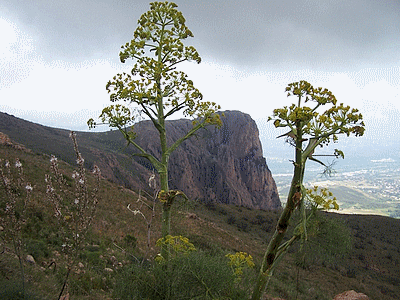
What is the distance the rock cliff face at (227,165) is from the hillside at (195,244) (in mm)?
49047

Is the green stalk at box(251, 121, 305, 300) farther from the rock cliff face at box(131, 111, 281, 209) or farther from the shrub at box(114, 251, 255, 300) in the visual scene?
the rock cliff face at box(131, 111, 281, 209)

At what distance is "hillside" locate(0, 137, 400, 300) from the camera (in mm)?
4430

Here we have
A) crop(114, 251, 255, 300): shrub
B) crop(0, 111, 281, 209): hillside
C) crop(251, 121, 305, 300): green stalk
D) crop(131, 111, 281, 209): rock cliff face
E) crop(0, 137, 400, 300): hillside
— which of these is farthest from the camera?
crop(131, 111, 281, 209): rock cliff face

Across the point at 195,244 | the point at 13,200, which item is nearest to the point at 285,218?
the point at 13,200

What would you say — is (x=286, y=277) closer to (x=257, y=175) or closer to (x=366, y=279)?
(x=366, y=279)

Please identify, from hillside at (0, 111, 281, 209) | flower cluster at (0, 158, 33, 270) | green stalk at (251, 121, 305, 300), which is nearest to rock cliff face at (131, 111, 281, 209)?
hillside at (0, 111, 281, 209)

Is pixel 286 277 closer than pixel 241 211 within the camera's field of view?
Yes

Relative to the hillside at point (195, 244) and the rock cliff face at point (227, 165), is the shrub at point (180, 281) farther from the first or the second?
the rock cliff face at point (227, 165)

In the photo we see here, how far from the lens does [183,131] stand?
88625 millimetres

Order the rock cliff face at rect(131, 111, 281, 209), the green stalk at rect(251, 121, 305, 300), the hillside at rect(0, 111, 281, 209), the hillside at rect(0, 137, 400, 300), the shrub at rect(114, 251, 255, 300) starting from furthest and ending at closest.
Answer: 1. the rock cliff face at rect(131, 111, 281, 209)
2. the hillside at rect(0, 111, 281, 209)
3. the hillside at rect(0, 137, 400, 300)
4. the shrub at rect(114, 251, 255, 300)
5. the green stalk at rect(251, 121, 305, 300)

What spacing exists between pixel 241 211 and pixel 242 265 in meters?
39.2

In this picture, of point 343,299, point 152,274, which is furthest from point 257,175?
point 152,274

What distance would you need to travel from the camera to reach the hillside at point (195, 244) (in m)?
4.43

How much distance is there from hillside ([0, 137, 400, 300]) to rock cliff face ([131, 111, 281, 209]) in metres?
49.0
